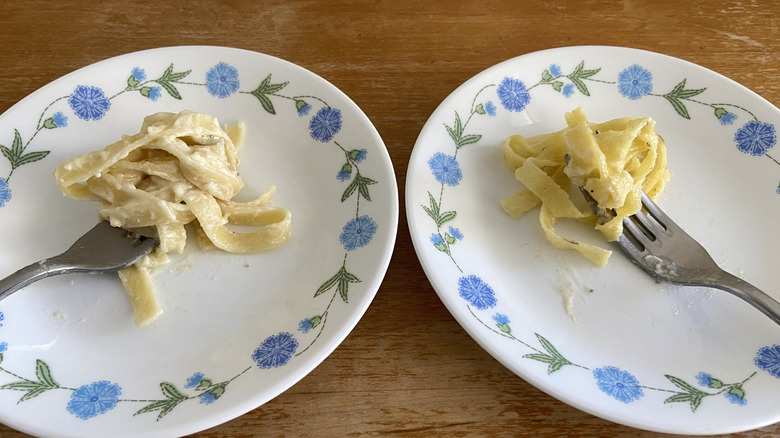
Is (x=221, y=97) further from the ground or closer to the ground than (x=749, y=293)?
further from the ground

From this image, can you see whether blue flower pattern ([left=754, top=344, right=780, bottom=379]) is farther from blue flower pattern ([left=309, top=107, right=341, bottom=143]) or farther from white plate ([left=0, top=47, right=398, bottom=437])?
blue flower pattern ([left=309, top=107, right=341, bottom=143])

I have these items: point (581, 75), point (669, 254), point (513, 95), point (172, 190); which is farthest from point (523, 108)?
point (172, 190)

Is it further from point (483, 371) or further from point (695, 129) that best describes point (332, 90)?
point (695, 129)

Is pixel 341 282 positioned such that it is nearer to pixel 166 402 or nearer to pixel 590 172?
pixel 166 402

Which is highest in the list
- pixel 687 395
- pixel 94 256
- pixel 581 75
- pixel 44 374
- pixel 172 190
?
pixel 581 75

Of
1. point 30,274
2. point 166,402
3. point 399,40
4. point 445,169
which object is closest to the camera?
point 166,402

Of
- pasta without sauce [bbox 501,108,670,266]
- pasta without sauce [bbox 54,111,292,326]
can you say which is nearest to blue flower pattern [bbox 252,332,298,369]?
pasta without sauce [bbox 54,111,292,326]
